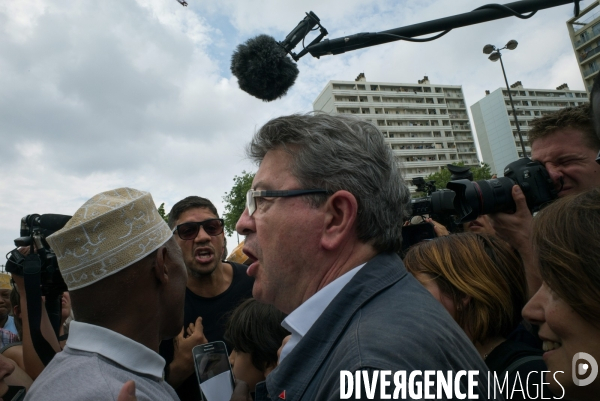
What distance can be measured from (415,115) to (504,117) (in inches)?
656

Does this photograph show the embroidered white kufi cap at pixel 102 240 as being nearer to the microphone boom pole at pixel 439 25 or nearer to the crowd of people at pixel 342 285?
the crowd of people at pixel 342 285

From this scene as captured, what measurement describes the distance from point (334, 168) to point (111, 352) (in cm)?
119

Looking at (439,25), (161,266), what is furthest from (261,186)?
(439,25)

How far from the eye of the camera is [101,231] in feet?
6.37

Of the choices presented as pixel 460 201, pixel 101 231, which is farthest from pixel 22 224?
pixel 460 201

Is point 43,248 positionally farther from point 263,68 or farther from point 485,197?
point 485,197

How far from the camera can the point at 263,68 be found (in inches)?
86.4

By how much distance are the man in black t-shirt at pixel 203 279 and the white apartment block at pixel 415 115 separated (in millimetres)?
76286

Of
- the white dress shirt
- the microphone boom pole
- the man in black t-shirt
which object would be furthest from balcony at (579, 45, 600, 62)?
the white dress shirt

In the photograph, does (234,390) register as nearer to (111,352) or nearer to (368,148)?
(111,352)

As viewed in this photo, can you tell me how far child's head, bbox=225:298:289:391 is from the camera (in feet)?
8.13

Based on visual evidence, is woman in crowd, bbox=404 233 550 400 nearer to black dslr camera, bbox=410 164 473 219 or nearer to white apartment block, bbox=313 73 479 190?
black dslr camera, bbox=410 164 473 219

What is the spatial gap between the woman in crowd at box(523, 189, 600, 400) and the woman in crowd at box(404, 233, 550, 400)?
621 millimetres

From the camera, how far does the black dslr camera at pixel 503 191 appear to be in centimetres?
220
